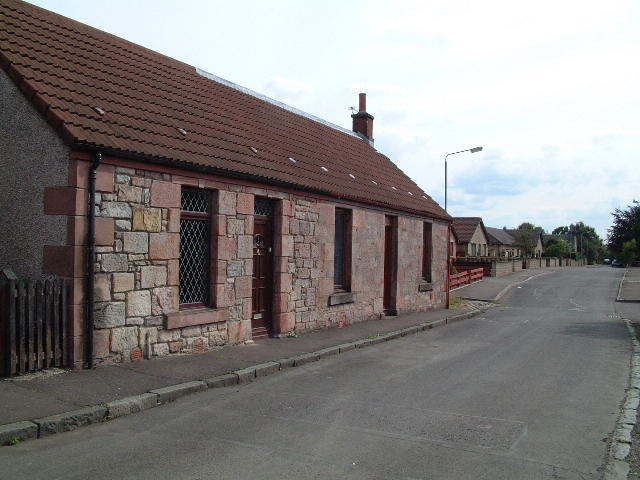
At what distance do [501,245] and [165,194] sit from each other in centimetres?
7605

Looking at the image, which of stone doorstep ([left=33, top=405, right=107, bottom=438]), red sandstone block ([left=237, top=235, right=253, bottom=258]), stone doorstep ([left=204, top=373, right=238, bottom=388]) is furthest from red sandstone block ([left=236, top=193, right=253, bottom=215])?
stone doorstep ([left=33, top=405, right=107, bottom=438])

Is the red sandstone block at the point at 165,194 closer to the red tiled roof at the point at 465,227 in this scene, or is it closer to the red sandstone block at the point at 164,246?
the red sandstone block at the point at 164,246

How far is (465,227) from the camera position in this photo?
→ 5997 cm

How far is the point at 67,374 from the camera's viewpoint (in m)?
7.24

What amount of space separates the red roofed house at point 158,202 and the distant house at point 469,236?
45.1m

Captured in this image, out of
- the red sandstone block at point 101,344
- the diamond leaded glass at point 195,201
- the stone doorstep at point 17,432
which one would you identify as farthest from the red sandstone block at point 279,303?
the stone doorstep at point 17,432

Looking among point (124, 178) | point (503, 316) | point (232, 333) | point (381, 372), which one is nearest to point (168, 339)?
point (232, 333)

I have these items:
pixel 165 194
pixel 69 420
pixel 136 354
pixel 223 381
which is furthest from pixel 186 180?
pixel 69 420

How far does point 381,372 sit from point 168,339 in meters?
3.39

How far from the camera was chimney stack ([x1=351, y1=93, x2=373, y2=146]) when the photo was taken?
21938 millimetres

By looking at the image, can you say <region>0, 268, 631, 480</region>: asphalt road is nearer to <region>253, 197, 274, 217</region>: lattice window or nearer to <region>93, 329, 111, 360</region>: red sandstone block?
<region>93, 329, 111, 360</region>: red sandstone block

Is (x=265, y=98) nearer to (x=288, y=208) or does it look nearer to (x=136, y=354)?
(x=288, y=208)

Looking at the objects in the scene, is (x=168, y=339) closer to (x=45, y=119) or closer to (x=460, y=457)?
(x=45, y=119)

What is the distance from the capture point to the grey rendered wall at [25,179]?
7809 millimetres
